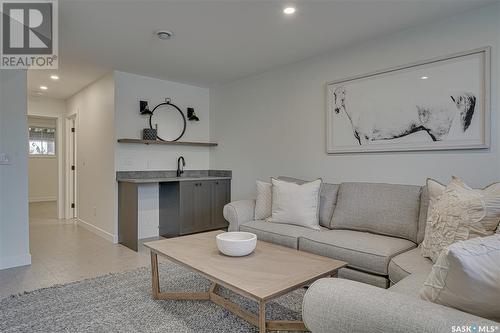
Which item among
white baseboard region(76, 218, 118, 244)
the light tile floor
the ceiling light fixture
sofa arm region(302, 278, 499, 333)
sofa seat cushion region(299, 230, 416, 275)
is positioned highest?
the ceiling light fixture

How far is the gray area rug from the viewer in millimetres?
1962

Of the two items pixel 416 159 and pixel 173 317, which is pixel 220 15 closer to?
pixel 416 159

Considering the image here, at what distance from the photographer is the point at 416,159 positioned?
277 centimetres

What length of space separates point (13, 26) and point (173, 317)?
112 inches

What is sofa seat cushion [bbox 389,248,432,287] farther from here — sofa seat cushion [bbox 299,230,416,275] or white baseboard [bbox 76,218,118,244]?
white baseboard [bbox 76,218,118,244]

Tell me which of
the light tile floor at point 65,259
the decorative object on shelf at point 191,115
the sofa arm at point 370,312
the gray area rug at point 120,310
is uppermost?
the decorative object on shelf at point 191,115

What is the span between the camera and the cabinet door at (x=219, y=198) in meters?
4.54

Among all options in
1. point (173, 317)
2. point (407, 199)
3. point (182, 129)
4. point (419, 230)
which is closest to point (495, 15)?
point (407, 199)

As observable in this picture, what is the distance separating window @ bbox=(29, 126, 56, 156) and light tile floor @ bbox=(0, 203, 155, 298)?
409 cm

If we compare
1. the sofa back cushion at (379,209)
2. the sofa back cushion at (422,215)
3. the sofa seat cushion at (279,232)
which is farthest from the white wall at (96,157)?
the sofa back cushion at (422,215)

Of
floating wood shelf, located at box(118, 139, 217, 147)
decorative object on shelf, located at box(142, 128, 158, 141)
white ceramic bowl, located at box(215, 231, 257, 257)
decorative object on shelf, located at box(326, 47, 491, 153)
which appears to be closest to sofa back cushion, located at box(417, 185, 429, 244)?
decorative object on shelf, located at box(326, 47, 491, 153)

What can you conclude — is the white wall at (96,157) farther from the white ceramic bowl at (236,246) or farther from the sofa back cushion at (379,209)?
the sofa back cushion at (379,209)

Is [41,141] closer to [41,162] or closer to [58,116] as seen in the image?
[41,162]

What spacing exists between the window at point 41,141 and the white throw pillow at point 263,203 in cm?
756
